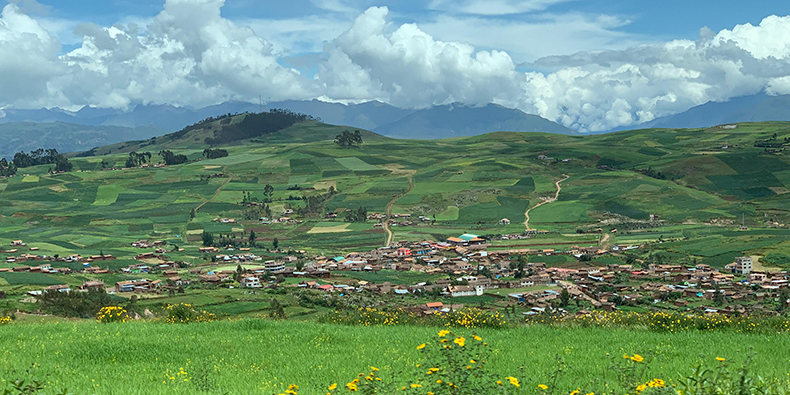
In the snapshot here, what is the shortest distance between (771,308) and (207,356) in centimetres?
5286

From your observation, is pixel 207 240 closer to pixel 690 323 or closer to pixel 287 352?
pixel 287 352

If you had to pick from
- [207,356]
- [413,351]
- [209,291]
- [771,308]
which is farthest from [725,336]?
[209,291]

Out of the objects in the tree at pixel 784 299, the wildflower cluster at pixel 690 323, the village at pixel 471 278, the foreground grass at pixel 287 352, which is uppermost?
the foreground grass at pixel 287 352

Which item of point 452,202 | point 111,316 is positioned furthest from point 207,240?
point 111,316

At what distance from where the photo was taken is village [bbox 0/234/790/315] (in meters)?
59.9

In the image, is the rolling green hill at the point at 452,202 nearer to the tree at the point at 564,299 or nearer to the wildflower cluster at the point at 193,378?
the tree at the point at 564,299

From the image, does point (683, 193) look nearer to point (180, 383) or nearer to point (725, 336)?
point (725, 336)

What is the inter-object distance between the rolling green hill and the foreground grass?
79.2m

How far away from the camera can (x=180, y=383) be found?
462 inches

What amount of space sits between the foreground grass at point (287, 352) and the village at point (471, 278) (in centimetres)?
3226

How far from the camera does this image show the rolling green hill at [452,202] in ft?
384

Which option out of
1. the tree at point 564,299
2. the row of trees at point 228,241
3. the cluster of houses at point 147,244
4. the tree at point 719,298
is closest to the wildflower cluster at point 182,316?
the tree at point 564,299

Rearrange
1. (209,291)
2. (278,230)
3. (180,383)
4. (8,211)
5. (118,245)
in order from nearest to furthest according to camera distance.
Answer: (180,383), (209,291), (118,245), (278,230), (8,211)

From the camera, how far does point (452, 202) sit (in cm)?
15312
